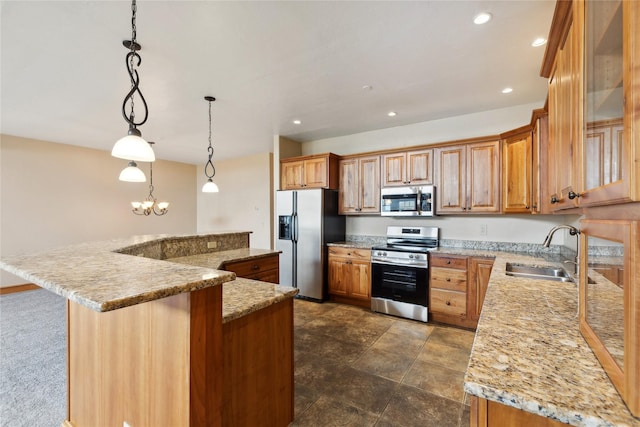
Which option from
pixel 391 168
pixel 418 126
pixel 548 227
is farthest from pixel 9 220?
pixel 548 227

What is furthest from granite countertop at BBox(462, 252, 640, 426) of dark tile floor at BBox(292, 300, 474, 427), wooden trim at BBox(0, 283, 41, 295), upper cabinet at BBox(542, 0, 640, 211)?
wooden trim at BBox(0, 283, 41, 295)

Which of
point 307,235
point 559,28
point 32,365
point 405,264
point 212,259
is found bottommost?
point 32,365

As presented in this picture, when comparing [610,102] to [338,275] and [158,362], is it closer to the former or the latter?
[158,362]

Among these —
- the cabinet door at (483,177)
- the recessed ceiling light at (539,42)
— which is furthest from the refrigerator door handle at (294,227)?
the recessed ceiling light at (539,42)

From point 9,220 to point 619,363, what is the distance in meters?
7.39

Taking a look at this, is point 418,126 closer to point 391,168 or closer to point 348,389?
point 391,168

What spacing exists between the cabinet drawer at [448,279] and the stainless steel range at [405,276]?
89 millimetres

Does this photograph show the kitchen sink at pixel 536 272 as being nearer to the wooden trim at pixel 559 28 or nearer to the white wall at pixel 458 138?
the white wall at pixel 458 138

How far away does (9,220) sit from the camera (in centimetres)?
474

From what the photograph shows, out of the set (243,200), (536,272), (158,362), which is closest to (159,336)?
(158,362)

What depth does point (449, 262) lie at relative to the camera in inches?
132

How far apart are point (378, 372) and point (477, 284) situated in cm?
166

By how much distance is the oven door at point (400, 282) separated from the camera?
3484mm

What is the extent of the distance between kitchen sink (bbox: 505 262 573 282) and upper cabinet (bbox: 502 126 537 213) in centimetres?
70
